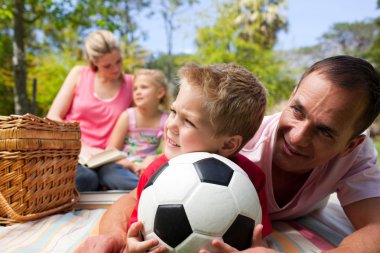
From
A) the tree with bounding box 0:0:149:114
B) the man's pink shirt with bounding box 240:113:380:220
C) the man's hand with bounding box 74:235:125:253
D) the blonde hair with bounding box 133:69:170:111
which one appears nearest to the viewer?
the man's hand with bounding box 74:235:125:253

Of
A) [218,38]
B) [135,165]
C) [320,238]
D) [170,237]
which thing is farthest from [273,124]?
[218,38]

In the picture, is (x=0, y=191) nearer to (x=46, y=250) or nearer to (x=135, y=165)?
(x=46, y=250)

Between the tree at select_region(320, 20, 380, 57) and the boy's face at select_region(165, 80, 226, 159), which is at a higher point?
the tree at select_region(320, 20, 380, 57)

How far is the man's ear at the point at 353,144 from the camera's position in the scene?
1755mm

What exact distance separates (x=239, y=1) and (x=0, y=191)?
17762 mm

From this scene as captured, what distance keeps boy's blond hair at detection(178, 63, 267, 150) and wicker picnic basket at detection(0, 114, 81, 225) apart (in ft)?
3.58

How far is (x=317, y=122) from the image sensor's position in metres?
1.65

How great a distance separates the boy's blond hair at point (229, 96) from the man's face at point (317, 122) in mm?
213

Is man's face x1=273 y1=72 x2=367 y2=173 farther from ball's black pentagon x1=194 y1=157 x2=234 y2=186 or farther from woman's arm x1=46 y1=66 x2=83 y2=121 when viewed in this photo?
woman's arm x1=46 y1=66 x2=83 y2=121

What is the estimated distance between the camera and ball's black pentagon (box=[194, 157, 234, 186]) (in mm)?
1315

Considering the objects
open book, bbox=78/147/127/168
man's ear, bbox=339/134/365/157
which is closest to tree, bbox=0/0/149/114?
open book, bbox=78/147/127/168

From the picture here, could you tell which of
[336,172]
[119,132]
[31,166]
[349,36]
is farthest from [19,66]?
[349,36]

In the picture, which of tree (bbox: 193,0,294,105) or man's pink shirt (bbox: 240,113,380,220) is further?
tree (bbox: 193,0,294,105)

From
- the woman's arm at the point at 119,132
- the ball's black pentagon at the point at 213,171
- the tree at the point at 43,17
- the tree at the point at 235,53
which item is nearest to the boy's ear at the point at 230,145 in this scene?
the ball's black pentagon at the point at 213,171
